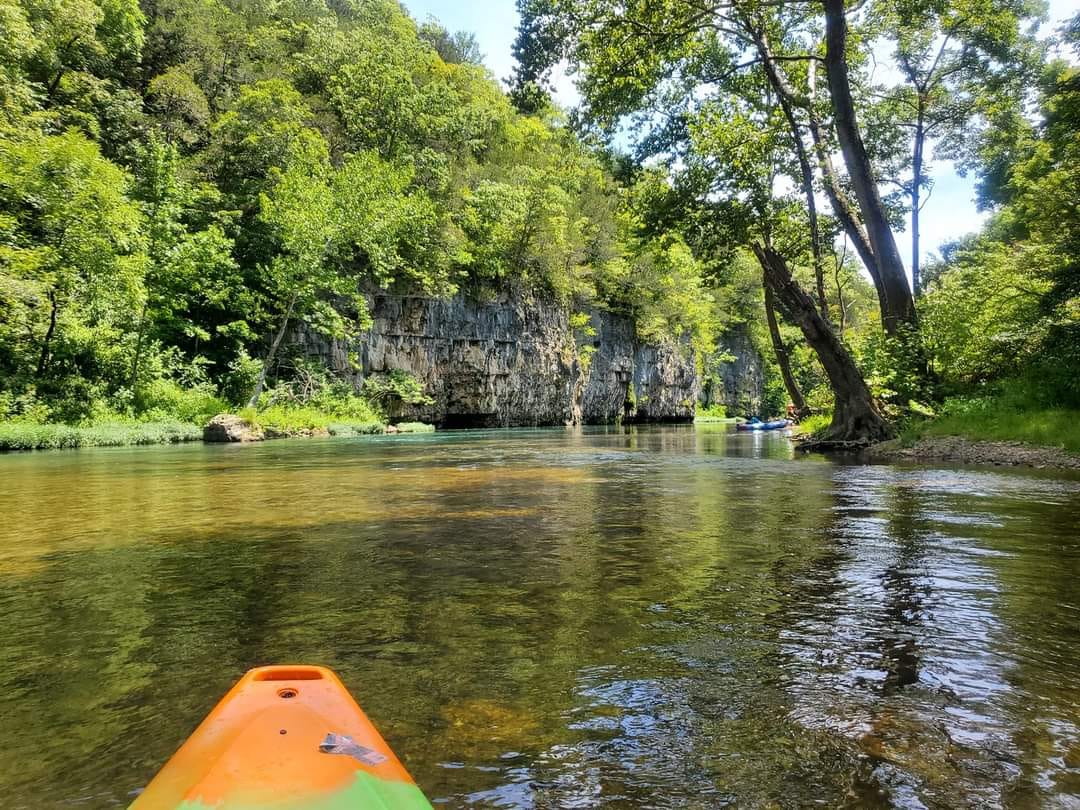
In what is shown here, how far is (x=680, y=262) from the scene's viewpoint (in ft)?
136

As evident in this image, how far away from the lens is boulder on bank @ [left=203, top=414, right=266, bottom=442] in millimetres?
21250

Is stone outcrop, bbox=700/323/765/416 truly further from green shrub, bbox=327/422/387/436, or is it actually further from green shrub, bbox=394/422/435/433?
green shrub, bbox=327/422/387/436

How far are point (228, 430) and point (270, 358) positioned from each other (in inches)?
260

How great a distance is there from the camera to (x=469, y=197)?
33.9 meters

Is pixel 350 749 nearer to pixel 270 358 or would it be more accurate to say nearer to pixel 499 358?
pixel 270 358

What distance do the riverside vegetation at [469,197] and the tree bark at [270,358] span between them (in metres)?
0.21

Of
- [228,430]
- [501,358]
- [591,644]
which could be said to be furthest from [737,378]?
[591,644]

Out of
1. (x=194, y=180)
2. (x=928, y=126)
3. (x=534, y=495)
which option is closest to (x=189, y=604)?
(x=534, y=495)

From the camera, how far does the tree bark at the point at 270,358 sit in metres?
26.5

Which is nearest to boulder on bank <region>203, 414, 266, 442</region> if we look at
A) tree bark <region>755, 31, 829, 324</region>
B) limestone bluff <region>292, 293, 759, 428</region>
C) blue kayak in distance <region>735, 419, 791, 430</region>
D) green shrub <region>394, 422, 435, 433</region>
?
green shrub <region>394, 422, 435, 433</region>

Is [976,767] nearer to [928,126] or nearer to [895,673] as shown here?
[895,673]

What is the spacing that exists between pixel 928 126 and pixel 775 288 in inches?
381

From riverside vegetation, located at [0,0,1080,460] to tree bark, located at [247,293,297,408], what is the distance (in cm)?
21

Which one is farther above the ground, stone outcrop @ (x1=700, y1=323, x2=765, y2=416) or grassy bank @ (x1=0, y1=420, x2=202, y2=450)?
stone outcrop @ (x1=700, y1=323, x2=765, y2=416)
